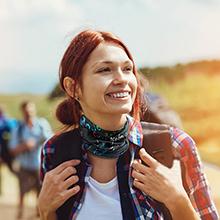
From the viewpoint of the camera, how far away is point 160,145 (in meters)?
1.30

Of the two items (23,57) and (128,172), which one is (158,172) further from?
(23,57)

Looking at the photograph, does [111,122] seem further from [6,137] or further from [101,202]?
[6,137]

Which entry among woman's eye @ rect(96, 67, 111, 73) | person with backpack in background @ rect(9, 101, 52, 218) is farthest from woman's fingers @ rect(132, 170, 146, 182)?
person with backpack in background @ rect(9, 101, 52, 218)

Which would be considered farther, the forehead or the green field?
the green field

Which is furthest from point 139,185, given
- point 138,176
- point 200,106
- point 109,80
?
point 200,106

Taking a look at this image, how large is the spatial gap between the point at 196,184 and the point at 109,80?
0.28 metres

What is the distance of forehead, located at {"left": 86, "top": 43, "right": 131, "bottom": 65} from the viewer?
1280 millimetres

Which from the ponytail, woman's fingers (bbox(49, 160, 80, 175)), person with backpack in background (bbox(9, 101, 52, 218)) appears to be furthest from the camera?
person with backpack in background (bbox(9, 101, 52, 218))

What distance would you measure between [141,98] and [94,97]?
0.14m

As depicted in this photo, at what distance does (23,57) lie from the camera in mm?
5203

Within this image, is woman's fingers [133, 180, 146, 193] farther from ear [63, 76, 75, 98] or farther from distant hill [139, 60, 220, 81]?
distant hill [139, 60, 220, 81]

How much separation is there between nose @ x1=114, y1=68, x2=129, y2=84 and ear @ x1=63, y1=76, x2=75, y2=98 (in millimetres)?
121

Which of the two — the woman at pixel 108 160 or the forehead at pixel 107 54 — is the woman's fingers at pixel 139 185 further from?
the forehead at pixel 107 54

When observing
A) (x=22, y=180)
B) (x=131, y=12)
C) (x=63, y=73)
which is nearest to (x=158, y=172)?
(x=63, y=73)
